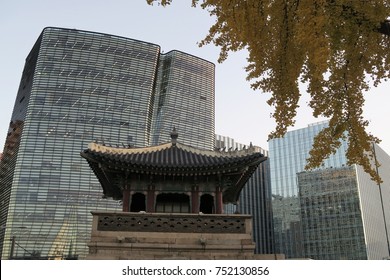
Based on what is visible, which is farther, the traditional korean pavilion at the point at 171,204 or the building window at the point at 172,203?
the building window at the point at 172,203

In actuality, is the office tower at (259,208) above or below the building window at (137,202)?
above

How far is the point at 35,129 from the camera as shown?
303 feet

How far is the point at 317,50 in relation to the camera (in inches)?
236

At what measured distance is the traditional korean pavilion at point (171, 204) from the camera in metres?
16.7

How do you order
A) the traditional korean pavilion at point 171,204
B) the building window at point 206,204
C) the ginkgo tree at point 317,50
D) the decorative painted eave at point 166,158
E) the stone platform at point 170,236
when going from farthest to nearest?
the building window at point 206,204
the decorative painted eave at point 166,158
the traditional korean pavilion at point 171,204
the stone platform at point 170,236
the ginkgo tree at point 317,50

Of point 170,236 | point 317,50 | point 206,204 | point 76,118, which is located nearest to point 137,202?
point 170,236

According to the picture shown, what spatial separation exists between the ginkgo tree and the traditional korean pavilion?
10086 millimetres

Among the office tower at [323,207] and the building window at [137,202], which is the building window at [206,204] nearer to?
the building window at [137,202]

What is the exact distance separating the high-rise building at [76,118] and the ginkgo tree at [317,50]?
267 ft

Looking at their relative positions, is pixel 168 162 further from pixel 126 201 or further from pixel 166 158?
pixel 126 201

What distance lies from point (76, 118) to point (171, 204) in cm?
8123

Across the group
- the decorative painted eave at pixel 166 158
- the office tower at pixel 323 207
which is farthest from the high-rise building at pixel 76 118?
the decorative painted eave at pixel 166 158

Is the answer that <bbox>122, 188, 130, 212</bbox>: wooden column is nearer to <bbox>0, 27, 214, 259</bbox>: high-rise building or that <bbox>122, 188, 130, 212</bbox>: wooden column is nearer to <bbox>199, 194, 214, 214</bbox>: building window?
<bbox>199, 194, 214, 214</bbox>: building window

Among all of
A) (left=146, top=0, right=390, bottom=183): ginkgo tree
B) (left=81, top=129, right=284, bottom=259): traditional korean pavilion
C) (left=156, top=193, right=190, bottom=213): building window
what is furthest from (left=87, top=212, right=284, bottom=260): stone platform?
(left=146, top=0, right=390, bottom=183): ginkgo tree
